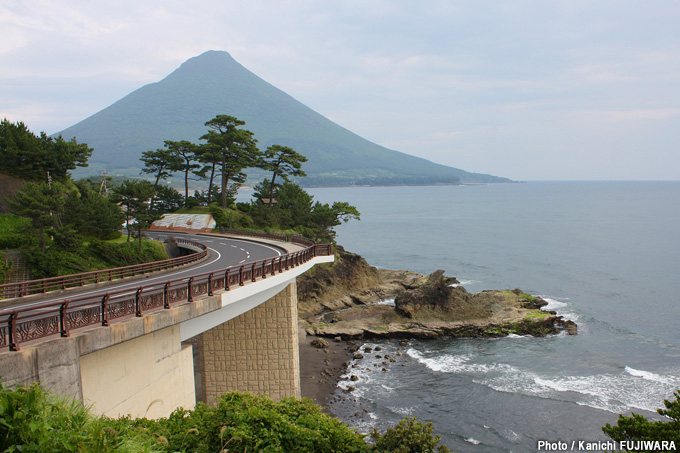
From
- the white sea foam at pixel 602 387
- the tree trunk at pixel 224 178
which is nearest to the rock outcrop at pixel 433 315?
the white sea foam at pixel 602 387

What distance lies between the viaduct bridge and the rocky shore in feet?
23.6

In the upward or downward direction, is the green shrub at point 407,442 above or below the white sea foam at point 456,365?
above

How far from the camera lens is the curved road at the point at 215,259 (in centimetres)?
1619

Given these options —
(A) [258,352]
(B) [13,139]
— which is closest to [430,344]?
(A) [258,352]

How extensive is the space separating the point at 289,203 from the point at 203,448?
1784 inches

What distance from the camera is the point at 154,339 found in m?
11.3

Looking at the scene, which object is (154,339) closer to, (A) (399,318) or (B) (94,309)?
(B) (94,309)

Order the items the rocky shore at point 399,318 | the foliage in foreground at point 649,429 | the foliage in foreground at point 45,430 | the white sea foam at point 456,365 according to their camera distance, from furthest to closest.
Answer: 1. the rocky shore at point 399,318
2. the white sea foam at point 456,365
3. the foliage in foreground at point 649,429
4. the foliage in foreground at point 45,430

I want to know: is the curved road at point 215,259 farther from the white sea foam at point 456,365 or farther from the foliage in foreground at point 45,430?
the white sea foam at point 456,365

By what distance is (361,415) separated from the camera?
22406mm

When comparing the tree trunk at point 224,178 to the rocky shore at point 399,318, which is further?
the tree trunk at point 224,178

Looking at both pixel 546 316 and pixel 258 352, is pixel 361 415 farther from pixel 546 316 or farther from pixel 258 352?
pixel 546 316

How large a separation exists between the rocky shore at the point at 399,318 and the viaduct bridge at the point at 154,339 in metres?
7.20

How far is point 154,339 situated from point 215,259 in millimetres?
14844
